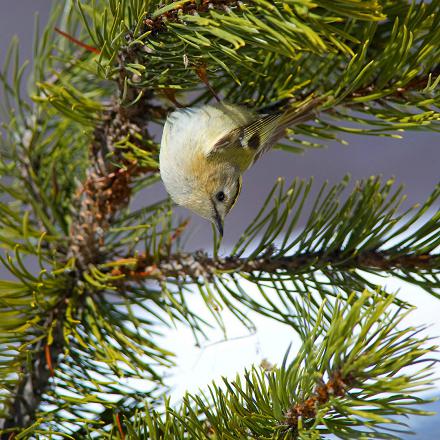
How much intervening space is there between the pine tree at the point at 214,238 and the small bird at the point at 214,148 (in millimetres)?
15

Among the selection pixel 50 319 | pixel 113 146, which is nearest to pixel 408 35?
pixel 113 146

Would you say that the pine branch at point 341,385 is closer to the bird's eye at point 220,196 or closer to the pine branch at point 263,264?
the pine branch at point 263,264

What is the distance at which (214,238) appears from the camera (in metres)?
0.51

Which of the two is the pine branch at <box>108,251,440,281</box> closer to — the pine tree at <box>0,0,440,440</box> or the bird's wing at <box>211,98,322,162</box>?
the pine tree at <box>0,0,440,440</box>

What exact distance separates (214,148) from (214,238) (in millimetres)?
100

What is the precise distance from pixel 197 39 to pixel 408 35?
0.14m

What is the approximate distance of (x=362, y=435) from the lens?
11.7 inches

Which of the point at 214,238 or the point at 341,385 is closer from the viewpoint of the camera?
the point at 341,385

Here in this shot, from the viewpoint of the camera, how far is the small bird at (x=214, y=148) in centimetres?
49

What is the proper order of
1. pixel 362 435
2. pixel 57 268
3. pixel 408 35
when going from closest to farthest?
pixel 362 435, pixel 408 35, pixel 57 268

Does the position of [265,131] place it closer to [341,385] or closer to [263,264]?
[263,264]

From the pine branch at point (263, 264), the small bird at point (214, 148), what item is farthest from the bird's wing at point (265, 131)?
the pine branch at point (263, 264)

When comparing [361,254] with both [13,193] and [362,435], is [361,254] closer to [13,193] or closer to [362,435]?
[362,435]

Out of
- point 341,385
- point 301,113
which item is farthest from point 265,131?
point 341,385
